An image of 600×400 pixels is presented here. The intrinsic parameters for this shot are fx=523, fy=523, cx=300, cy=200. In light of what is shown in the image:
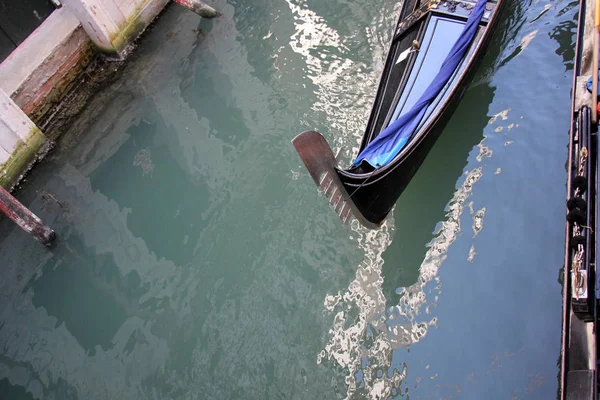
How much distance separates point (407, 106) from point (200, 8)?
140 inches

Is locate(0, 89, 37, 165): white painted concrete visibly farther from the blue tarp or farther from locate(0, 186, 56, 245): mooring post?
the blue tarp

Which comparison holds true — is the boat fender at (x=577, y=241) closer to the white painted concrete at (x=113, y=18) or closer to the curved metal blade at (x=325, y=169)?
the curved metal blade at (x=325, y=169)

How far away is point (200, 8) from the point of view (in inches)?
278

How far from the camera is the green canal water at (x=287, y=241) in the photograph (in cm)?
423

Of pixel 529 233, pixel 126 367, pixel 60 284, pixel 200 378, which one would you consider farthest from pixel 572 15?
pixel 60 284

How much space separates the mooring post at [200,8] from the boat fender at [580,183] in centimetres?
520

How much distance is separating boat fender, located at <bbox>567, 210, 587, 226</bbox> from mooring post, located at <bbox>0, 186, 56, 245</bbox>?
16.9ft

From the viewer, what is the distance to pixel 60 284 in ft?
18.4

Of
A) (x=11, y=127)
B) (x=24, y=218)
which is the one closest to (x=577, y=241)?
(x=24, y=218)

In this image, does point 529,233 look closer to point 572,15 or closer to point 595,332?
point 595,332

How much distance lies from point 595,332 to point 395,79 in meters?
2.93

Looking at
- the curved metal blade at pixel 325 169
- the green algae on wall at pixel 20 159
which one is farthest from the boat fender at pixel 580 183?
the green algae on wall at pixel 20 159

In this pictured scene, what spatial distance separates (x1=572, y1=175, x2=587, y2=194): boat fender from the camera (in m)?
3.95

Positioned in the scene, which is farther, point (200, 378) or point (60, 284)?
point (60, 284)
